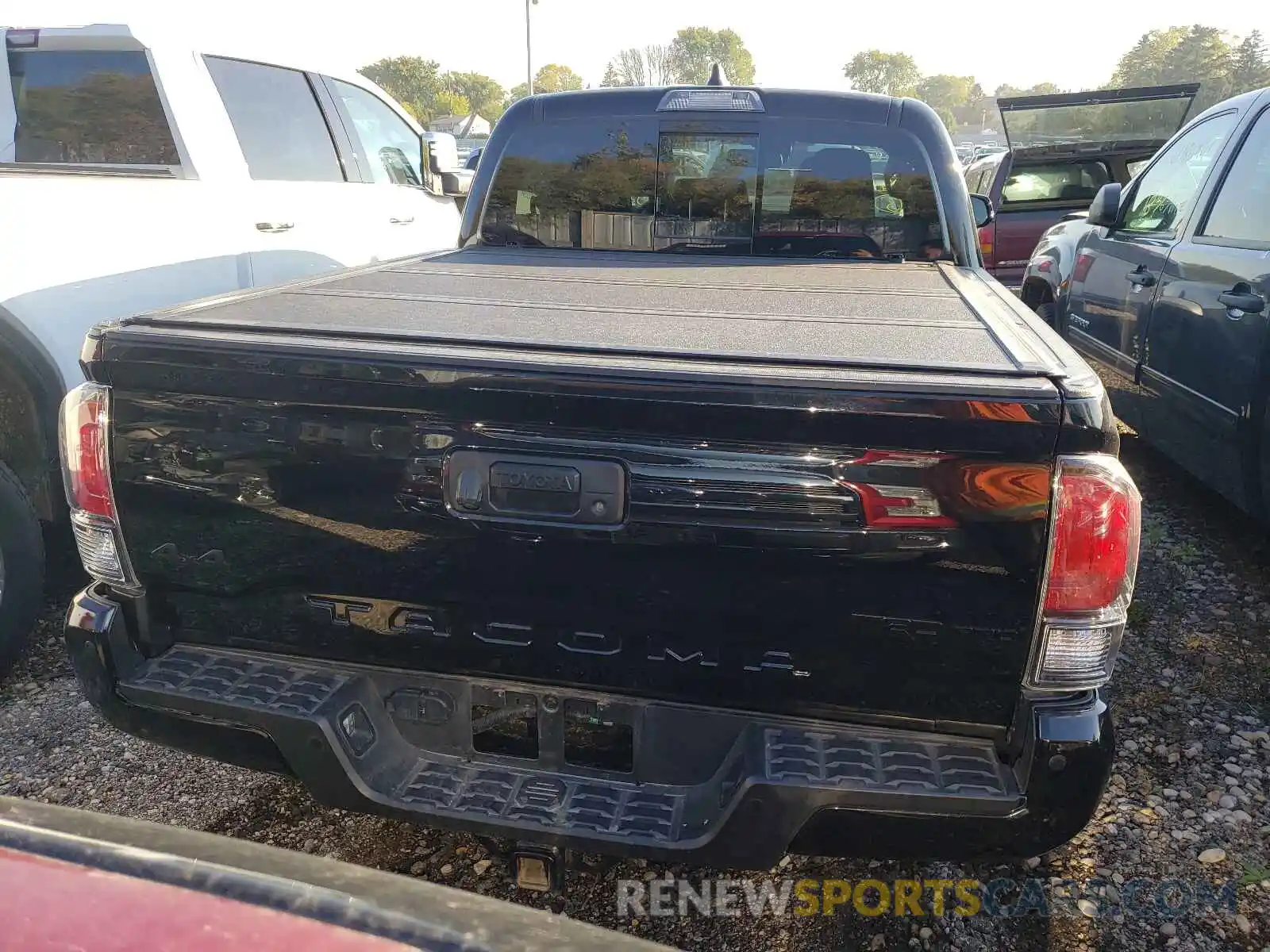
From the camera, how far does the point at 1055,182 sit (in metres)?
9.12

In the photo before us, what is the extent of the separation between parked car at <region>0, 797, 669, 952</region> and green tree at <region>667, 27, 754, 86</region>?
352 ft

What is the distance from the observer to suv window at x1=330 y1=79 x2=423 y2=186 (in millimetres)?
5793

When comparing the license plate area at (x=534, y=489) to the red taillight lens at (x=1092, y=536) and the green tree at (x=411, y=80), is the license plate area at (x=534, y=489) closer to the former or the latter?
the red taillight lens at (x=1092, y=536)

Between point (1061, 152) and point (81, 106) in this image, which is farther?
point (1061, 152)

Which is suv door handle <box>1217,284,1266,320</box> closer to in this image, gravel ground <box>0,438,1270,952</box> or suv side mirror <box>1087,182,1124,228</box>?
gravel ground <box>0,438,1270,952</box>

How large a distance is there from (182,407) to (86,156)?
292 cm

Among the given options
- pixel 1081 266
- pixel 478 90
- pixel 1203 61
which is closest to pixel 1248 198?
pixel 1081 266

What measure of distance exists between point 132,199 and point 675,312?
2552 mm

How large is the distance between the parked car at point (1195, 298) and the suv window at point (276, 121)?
4.33 m

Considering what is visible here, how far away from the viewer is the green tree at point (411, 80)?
83250 millimetres

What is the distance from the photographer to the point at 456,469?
1.75 metres

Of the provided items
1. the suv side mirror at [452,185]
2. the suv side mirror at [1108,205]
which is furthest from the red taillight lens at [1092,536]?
the suv side mirror at [452,185]

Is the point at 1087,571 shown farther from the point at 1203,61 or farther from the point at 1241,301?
the point at 1203,61

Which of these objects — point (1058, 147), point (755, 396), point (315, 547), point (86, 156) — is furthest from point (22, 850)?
point (1058, 147)
